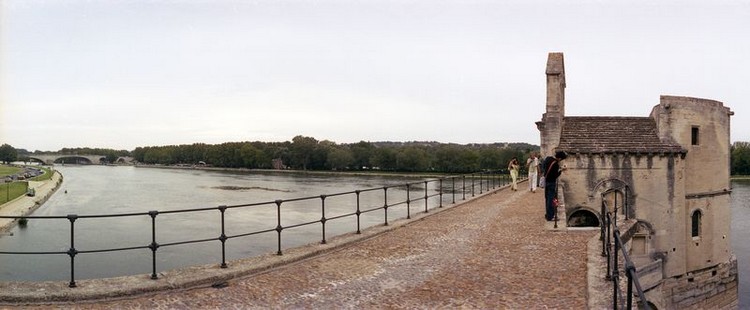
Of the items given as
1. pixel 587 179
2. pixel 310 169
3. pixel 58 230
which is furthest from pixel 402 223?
pixel 310 169

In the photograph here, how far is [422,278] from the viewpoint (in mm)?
7301

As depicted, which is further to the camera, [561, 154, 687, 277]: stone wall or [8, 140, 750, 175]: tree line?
[8, 140, 750, 175]: tree line

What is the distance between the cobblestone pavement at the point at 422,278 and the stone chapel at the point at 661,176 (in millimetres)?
10490

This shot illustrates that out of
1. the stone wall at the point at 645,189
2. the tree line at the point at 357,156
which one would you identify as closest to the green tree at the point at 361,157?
the tree line at the point at 357,156

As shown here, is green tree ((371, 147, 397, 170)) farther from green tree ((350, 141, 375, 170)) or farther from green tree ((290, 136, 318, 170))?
green tree ((290, 136, 318, 170))

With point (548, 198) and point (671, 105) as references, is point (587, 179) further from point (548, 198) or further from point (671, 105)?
point (548, 198)

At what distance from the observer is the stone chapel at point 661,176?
66.1ft

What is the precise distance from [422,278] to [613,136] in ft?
53.3

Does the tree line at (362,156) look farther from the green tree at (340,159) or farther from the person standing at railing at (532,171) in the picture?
the person standing at railing at (532,171)

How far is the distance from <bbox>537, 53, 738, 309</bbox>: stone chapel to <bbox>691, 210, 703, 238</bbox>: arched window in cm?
3

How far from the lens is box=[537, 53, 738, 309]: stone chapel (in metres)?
20.1

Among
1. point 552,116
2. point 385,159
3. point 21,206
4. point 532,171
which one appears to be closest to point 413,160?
point 385,159

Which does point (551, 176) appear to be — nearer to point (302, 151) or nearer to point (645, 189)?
point (645, 189)

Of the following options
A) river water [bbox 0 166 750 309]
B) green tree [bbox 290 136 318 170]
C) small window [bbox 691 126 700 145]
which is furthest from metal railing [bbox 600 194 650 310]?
green tree [bbox 290 136 318 170]
